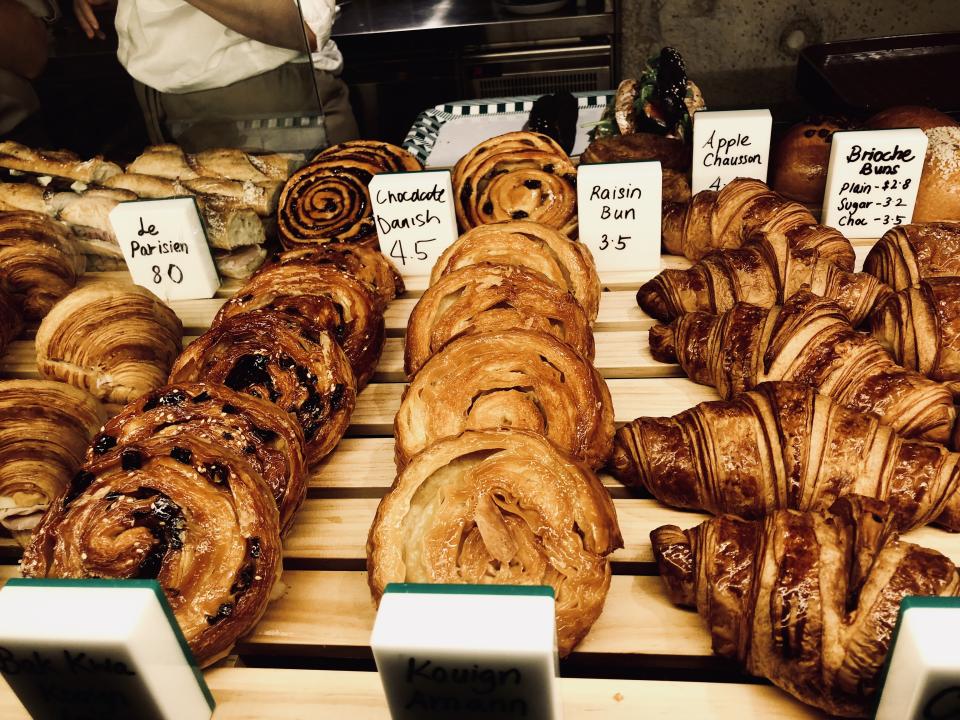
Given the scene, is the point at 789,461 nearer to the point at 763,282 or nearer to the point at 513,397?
the point at 513,397

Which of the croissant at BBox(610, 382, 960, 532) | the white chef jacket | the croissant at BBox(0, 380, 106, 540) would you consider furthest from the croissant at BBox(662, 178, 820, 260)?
the croissant at BBox(0, 380, 106, 540)

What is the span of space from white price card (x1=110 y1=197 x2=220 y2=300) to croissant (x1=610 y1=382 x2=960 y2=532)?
7.11 feet

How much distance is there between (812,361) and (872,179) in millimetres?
1209

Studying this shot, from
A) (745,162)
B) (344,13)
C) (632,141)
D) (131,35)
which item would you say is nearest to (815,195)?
(745,162)

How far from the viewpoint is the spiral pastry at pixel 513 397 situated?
221 cm

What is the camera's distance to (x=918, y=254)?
2799 mm

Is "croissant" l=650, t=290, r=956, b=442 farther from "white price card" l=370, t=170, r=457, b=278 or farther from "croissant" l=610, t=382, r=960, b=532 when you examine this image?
"white price card" l=370, t=170, r=457, b=278

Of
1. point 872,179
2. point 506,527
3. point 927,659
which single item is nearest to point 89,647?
point 506,527

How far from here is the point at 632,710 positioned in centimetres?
177

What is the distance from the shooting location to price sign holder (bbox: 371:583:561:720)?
128 cm

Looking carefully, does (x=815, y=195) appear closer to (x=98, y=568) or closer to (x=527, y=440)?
(x=527, y=440)

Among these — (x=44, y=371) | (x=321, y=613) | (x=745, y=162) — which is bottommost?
(x=321, y=613)

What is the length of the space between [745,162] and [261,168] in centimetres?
230

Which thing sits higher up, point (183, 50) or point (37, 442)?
point (183, 50)
